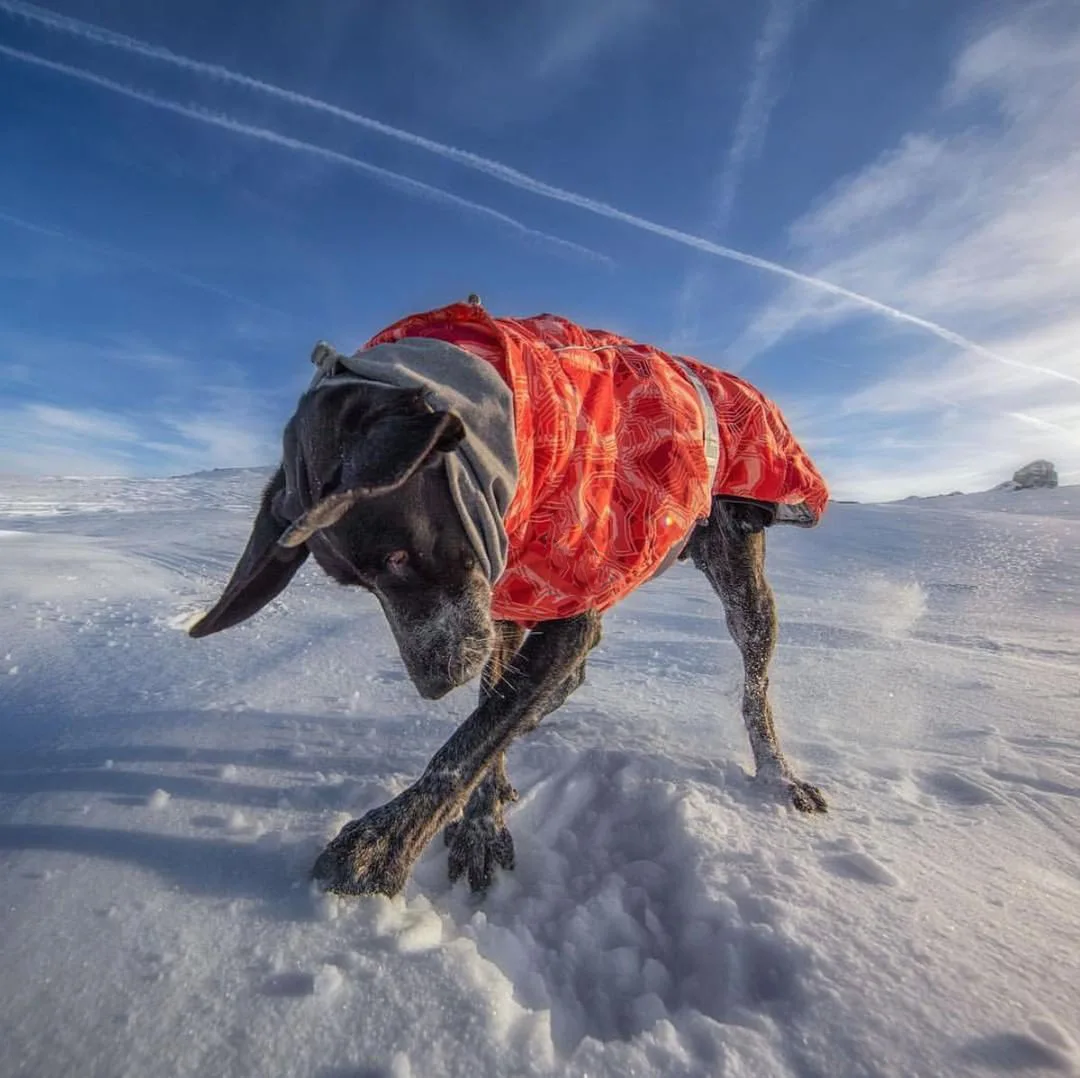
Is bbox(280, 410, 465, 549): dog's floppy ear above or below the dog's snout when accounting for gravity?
above

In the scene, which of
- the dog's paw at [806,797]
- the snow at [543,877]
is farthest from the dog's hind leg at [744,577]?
the dog's paw at [806,797]

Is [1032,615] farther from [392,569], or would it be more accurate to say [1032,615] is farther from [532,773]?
[392,569]

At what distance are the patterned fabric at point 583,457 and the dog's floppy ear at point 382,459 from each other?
355 millimetres

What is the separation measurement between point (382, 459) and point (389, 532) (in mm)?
281

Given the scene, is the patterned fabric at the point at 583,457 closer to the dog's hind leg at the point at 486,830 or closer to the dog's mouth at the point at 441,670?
the dog's hind leg at the point at 486,830

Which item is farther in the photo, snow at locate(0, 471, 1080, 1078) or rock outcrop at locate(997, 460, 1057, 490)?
rock outcrop at locate(997, 460, 1057, 490)

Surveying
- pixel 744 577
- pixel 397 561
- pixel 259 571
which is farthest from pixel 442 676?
pixel 744 577

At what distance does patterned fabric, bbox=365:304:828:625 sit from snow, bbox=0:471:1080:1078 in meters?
0.76

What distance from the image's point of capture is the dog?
1381mm

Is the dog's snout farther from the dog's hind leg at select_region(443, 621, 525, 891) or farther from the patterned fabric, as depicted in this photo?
the patterned fabric

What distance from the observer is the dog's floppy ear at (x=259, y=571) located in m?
1.58

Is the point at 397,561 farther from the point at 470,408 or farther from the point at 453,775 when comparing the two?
the point at 453,775

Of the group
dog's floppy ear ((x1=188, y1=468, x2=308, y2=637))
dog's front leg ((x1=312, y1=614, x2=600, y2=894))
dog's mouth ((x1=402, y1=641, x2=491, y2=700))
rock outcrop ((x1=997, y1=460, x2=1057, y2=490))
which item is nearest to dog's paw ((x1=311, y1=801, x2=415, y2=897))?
dog's front leg ((x1=312, y1=614, x2=600, y2=894))

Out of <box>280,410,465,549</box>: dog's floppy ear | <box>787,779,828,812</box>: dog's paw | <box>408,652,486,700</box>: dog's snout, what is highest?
<box>280,410,465,549</box>: dog's floppy ear
